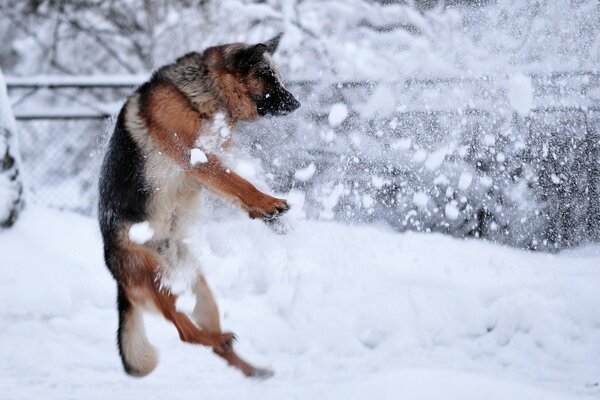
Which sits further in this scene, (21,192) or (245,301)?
(21,192)

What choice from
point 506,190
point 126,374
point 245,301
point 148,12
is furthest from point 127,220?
point 148,12

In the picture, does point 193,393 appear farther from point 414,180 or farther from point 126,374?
point 414,180

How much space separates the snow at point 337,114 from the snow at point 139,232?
3324 millimetres

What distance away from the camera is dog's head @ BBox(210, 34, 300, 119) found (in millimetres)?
3520

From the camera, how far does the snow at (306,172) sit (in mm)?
6043

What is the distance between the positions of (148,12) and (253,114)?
564 centimetres

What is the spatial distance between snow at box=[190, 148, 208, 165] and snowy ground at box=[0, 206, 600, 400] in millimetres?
808

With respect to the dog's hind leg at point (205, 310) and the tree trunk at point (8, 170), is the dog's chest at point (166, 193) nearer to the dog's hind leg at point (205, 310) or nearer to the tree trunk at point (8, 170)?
the dog's hind leg at point (205, 310)

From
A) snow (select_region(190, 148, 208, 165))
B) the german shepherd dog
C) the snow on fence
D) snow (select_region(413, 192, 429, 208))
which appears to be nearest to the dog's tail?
the german shepherd dog

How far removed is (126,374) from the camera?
346cm

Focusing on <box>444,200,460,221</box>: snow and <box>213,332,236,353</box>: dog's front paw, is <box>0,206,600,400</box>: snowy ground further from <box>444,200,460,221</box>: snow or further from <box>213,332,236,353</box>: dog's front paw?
<box>444,200,460,221</box>: snow

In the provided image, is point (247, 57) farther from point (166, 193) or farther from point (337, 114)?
point (337, 114)

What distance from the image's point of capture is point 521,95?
20.0 ft

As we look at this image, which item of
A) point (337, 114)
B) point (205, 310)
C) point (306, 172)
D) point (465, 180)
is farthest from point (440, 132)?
point (205, 310)
